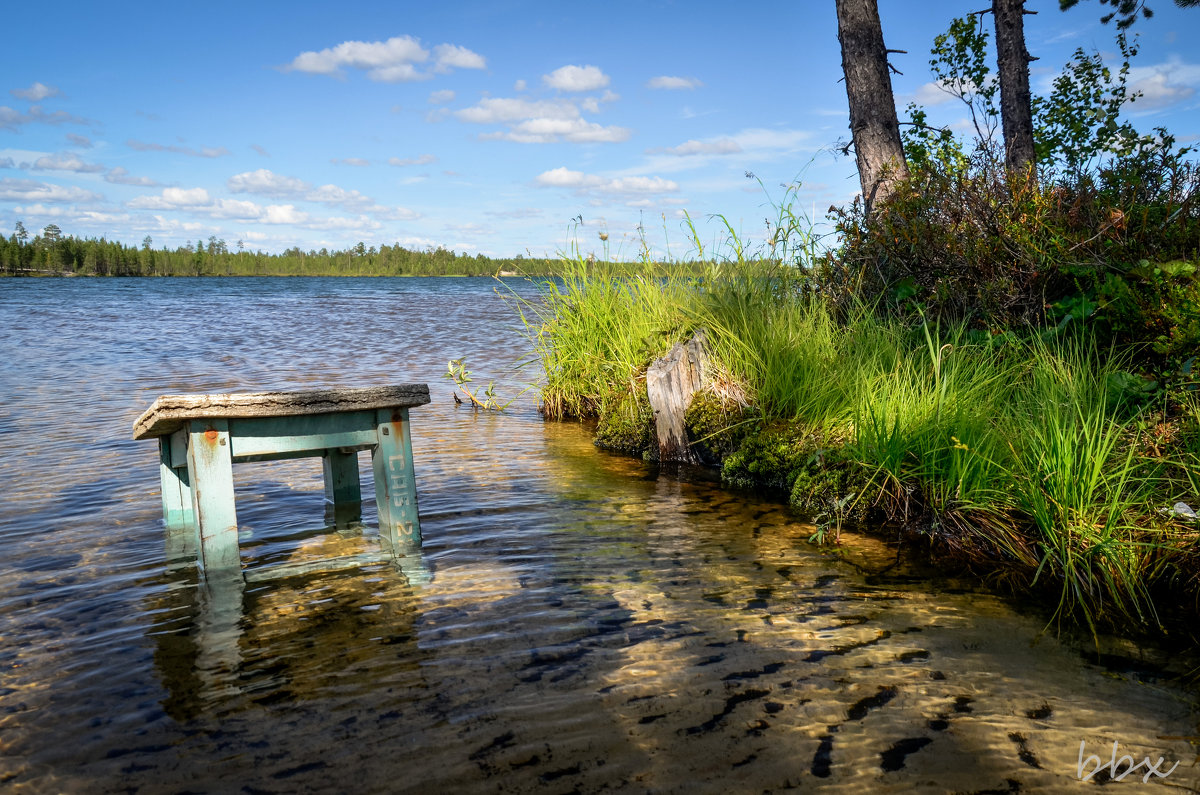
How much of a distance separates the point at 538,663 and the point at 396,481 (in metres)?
1.31

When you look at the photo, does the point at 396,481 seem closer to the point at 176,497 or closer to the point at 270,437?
the point at 270,437

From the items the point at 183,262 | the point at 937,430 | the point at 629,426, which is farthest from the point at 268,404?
the point at 183,262

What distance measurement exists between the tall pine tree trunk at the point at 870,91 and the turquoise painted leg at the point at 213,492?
6.48 m

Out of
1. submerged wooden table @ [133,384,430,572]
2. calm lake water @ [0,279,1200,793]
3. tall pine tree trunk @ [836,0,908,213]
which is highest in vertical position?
tall pine tree trunk @ [836,0,908,213]

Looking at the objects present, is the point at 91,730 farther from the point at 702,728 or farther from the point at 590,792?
the point at 702,728

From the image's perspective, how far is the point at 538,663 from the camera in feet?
9.20

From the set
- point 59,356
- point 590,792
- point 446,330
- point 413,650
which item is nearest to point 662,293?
point 413,650

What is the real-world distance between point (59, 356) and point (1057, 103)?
17.4 metres

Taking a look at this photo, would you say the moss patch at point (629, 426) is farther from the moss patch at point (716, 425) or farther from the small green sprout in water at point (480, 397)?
the small green sprout in water at point (480, 397)

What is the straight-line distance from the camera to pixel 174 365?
12477 mm

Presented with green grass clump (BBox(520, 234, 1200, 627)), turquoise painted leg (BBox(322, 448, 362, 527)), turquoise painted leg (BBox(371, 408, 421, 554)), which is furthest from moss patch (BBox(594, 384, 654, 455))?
turquoise painted leg (BBox(371, 408, 421, 554))

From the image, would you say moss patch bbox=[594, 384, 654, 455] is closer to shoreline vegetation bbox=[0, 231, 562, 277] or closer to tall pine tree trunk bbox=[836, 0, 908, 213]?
tall pine tree trunk bbox=[836, 0, 908, 213]

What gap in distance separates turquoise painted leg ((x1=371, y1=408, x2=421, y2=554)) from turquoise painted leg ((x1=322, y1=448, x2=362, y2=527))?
34.4 inches

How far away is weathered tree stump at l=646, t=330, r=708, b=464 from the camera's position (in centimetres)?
597
